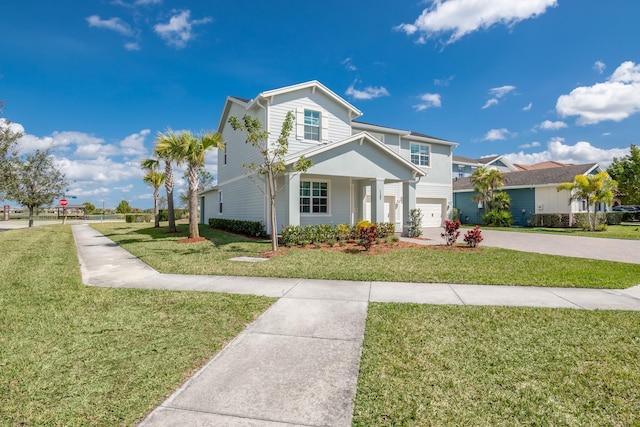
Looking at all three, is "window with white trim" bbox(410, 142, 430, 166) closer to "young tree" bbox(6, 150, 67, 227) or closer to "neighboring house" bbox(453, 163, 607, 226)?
"neighboring house" bbox(453, 163, 607, 226)

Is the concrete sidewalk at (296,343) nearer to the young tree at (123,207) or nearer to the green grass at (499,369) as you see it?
the green grass at (499,369)

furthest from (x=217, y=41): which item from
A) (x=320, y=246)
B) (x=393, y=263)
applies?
(x=393, y=263)

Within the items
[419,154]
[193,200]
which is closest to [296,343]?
[193,200]

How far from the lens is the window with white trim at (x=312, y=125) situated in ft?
53.1

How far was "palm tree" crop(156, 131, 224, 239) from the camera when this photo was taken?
1516 cm

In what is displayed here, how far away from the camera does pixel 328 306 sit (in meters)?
5.37

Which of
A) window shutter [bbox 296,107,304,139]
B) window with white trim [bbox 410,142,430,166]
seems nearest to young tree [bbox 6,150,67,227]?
window shutter [bbox 296,107,304,139]

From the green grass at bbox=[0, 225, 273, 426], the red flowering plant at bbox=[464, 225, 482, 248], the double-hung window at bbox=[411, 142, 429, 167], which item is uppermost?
the double-hung window at bbox=[411, 142, 429, 167]

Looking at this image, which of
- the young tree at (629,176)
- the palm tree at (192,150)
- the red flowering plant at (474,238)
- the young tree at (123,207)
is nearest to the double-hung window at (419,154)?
the red flowering plant at (474,238)

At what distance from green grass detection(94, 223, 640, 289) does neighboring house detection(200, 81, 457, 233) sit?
3.91 metres

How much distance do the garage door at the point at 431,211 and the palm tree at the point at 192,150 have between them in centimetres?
1494

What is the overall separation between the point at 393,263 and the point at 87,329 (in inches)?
286

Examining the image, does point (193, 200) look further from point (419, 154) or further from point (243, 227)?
point (419, 154)

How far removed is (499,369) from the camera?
3268mm
